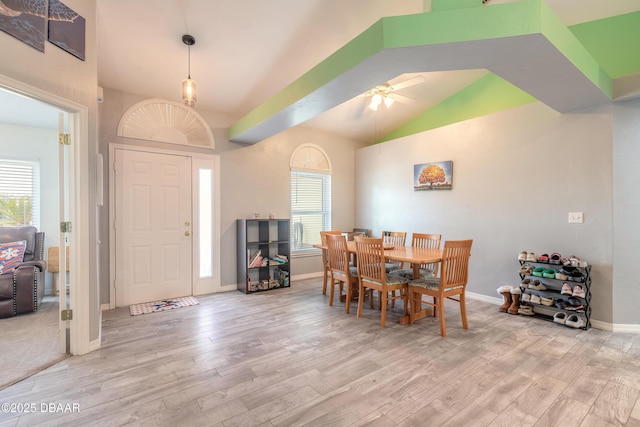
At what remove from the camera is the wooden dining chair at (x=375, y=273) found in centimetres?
312

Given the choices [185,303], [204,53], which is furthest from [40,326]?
[204,53]

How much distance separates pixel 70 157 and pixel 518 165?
4995 mm

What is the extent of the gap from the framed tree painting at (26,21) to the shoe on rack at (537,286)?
5.25 meters

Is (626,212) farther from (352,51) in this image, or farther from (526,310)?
(352,51)

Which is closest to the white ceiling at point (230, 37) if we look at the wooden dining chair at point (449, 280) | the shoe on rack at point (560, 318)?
the wooden dining chair at point (449, 280)

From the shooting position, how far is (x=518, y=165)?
3.76m

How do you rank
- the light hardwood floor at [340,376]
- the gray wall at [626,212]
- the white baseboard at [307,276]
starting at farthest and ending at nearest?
the white baseboard at [307,276] < the gray wall at [626,212] < the light hardwood floor at [340,376]

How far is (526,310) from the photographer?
347 cm

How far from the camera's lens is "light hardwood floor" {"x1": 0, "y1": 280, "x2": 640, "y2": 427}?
1769 millimetres

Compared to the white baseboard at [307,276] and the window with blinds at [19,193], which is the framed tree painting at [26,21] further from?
the white baseboard at [307,276]

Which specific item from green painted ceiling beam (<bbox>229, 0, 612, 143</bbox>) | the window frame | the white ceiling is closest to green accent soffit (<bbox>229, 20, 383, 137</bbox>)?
green painted ceiling beam (<bbox>229, 0, 612, 143</bbox>)

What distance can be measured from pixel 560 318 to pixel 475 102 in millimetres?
3312

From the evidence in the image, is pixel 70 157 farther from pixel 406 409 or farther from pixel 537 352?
pixel 537 352

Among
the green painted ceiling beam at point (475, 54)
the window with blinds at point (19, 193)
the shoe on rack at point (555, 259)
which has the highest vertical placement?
the green painted ceiling beam at point (475, 54)
